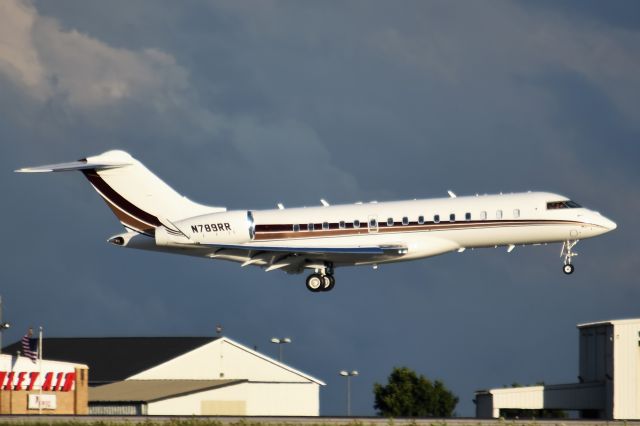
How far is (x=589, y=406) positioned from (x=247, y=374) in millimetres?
17079

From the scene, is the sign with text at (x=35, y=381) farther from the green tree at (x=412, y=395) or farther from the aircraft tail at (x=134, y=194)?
the green tree at (x=412, y=395)

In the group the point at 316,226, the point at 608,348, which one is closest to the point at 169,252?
the point at 316,226

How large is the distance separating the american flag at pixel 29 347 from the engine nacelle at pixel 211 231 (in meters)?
9.95

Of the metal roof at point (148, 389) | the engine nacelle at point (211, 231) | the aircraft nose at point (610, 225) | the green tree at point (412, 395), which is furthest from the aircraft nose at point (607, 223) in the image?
the green tree at point (412, 395)

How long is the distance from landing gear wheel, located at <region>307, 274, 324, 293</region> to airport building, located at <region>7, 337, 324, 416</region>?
1041cm

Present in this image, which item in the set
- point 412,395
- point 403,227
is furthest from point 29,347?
point 412,395

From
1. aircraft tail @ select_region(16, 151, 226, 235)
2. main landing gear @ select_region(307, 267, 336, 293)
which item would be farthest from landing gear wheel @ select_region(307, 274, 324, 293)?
aircraft tail @ select_region(16, 151, 226, 235)

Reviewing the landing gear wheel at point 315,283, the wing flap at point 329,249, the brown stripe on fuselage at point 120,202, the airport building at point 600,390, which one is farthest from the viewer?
the airport building at point 600,390

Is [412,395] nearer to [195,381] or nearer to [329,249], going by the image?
[195,381]

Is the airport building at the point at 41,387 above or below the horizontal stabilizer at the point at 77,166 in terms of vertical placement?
below

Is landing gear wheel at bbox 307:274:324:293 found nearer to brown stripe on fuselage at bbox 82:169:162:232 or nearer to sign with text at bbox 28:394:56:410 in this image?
brown stripe on fuselage at bbox 82:169:162:232

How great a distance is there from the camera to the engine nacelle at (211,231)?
193 ft

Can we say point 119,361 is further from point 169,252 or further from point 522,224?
point 522,224

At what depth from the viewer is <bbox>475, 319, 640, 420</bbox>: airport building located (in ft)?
205
